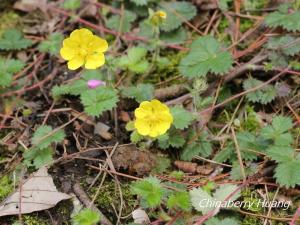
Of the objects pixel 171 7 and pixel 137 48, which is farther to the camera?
pixel 171 7

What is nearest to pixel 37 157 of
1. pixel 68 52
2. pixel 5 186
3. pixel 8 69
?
pixel 5 186

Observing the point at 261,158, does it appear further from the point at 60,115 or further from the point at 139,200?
the point at 60,115

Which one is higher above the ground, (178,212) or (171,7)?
(171,7)

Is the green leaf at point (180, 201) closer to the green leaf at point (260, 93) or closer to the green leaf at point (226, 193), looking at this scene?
the green leaf at point (226, 193)

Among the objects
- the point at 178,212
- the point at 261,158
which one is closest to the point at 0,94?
the point at 178,212

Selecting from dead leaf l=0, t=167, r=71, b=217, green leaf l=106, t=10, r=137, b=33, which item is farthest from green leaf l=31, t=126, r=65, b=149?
green leaf l=106, t=10, r=137, b=33

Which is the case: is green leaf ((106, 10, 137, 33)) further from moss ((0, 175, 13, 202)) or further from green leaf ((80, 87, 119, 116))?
moss ((0, 175, 13, 202))

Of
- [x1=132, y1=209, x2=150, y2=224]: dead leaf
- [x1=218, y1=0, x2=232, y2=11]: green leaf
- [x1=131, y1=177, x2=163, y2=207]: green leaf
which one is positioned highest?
[x1=218, y1=0, x2=232, y2=11]: green leaf
